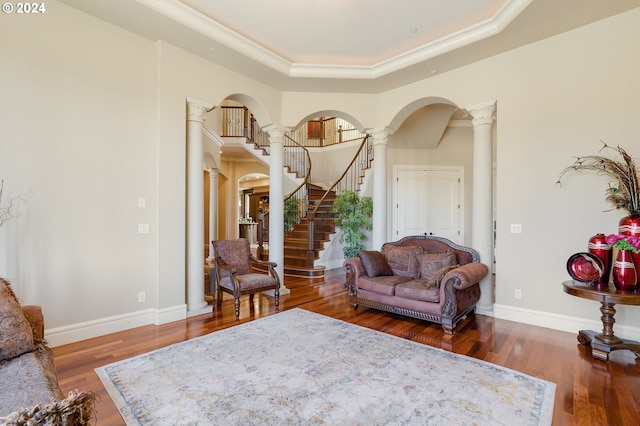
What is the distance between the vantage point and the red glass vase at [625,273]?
2.80 m

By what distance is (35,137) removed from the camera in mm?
3000

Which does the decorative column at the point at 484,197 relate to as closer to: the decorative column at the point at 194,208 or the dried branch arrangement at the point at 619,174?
the dried branch arrangement at the point at 619,174

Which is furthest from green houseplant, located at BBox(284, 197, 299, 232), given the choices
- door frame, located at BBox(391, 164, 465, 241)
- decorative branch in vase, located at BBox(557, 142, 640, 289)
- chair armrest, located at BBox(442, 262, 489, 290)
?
decorative branch in vase, located at BBox(557, 142, 640, 289)

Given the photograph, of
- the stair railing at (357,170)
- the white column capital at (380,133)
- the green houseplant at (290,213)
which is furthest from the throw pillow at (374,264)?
the green houseplant at (290,213)

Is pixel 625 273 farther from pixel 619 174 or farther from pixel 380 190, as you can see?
pixel 380 190

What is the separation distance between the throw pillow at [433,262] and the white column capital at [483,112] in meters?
1.82

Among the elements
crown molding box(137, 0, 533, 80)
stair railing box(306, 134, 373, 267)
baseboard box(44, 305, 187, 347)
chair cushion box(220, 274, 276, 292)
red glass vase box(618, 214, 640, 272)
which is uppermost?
crown molding box(137, 0, 533, 80)

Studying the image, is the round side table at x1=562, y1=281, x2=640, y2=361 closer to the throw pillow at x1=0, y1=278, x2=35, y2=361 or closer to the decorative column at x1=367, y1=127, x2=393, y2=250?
the decorative column at x1=367, y1=127, x2=393, y2=250

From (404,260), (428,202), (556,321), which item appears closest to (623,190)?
(556,321)

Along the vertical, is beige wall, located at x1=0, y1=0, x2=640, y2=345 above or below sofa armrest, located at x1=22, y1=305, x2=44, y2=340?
above

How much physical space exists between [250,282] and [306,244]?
3390mm

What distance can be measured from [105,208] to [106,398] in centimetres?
202

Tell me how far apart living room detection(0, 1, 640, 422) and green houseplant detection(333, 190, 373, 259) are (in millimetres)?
3013

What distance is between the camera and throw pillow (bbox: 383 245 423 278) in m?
4.41
